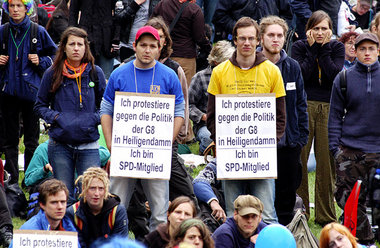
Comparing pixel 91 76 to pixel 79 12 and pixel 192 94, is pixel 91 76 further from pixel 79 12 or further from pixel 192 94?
pixel 79 12

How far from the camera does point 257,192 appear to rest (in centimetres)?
951

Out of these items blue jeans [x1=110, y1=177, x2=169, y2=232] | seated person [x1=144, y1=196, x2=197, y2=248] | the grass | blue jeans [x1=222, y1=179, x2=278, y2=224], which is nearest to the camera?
seated person [x1=144, y1=196, x2=197, y2=248]

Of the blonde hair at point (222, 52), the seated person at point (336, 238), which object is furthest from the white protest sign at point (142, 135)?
the blonde hair at point (222, 52)

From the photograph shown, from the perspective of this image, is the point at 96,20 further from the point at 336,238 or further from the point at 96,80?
the point at 336,238

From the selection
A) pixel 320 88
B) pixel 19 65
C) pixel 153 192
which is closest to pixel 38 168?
pixel 19 65

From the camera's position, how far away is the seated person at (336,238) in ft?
27.0

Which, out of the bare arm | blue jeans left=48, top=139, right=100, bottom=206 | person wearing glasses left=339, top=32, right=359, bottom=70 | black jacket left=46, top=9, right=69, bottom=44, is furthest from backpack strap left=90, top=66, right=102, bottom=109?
black jacket left=46, top=9, right=69, bottom=44

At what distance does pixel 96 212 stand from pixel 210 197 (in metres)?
1.37

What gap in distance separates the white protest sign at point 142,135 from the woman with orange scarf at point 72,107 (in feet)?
2.22

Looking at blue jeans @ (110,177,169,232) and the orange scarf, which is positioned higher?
the orange scarf

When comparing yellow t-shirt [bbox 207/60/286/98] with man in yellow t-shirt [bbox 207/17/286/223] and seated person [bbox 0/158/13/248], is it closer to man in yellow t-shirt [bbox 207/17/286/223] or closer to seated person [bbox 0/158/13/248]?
man in yellow t-shirt [bbox 207/17/286/223]

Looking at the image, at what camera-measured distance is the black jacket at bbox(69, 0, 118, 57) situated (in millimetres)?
13617

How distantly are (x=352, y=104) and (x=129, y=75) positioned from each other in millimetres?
2385

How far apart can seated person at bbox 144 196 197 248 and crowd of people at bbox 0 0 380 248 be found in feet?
0.04
